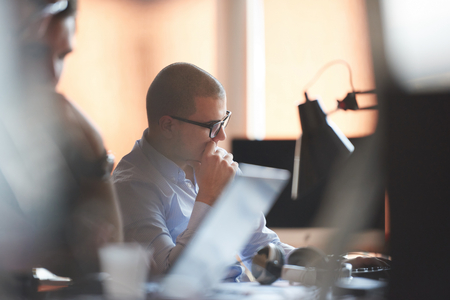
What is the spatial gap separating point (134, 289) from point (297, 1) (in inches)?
86.1

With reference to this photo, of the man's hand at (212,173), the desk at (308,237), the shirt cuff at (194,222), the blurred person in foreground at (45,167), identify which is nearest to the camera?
the blurred person in foreground at (45,167)

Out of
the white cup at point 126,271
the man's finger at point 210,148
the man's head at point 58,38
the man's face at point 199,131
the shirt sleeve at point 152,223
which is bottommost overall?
the shirt sleeve at point 152,223

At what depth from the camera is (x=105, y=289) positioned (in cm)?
70

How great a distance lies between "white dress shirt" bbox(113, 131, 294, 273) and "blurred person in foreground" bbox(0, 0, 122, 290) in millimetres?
92

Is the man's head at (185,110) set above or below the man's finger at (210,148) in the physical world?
above

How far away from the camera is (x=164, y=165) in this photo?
136 cm

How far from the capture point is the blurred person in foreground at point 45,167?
38.3 inches

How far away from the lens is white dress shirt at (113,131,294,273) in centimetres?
112

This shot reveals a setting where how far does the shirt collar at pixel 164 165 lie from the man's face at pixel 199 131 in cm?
6

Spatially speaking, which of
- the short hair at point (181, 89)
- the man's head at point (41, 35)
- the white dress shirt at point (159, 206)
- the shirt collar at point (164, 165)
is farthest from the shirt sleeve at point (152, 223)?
the man's head at point (41, 35)

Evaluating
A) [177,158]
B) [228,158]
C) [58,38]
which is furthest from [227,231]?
[58,38]

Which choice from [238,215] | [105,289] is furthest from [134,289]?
[238,215]

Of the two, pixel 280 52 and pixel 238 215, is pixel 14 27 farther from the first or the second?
pixel 280 52

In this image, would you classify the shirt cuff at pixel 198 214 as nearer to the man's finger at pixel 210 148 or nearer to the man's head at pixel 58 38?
the man's finger at pixel 210 148
